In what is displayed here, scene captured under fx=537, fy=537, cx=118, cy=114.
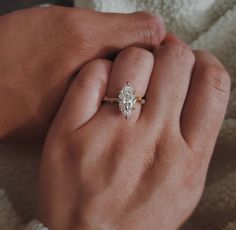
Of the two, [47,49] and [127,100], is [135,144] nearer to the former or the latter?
[127,100]

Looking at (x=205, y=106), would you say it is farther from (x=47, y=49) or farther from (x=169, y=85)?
(x=47, y=49)

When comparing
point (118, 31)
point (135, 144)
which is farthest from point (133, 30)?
point (135, 144)

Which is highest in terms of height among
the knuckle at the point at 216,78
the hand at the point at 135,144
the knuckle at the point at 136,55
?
the knuckle at the point at 136,55

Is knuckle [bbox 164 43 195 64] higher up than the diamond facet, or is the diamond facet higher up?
knuckle [bbox 164 43 195 64]

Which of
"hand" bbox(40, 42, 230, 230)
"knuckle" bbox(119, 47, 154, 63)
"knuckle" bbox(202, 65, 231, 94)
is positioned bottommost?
"hand" bbox(40, 42, 230, 230)

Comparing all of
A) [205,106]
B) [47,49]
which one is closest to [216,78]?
[205,106]
